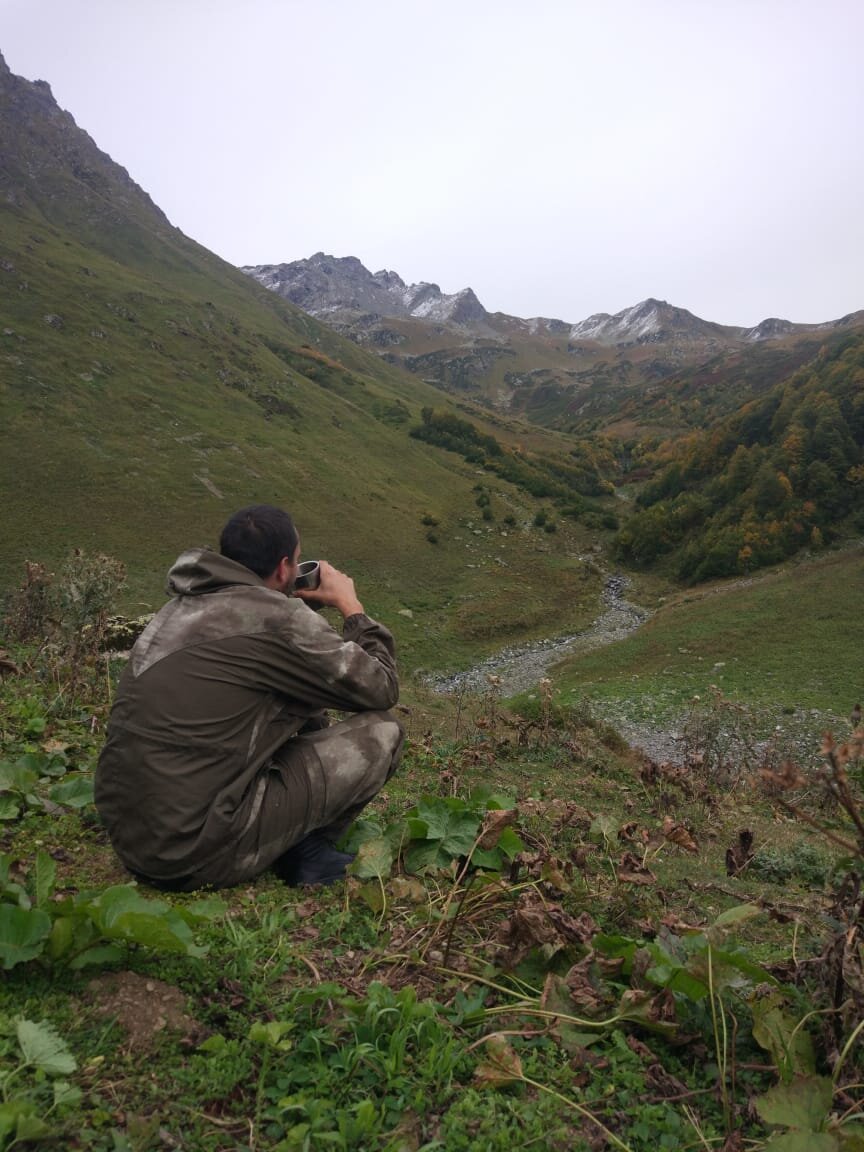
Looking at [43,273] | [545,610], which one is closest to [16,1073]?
[545,610]

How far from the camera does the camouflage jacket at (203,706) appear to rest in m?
2.90

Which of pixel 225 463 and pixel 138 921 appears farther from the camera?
pixel 225 463

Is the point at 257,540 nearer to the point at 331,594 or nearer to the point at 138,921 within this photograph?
the point at 331,594

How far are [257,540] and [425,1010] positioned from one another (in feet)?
7.50

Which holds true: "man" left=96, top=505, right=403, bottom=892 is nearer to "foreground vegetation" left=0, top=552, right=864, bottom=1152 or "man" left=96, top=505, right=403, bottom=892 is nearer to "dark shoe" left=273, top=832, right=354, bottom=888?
"dark shoe" left=273, top=832, right=354, bottom=888

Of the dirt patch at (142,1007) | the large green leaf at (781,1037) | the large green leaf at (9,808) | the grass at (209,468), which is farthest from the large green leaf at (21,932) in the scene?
the grass at (209,468)

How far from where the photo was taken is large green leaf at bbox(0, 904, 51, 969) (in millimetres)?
2025

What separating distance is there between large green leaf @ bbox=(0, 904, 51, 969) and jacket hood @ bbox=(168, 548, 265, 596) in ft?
4.86

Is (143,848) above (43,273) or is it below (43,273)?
below

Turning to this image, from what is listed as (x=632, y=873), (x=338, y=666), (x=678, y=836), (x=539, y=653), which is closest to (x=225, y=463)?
(x=539, y=653)

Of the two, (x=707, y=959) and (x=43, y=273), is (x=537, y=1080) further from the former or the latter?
(x=43, y=273)

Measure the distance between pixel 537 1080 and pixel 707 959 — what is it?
0.73 meters

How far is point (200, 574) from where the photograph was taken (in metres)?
3.10

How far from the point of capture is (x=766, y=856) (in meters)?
6.22
